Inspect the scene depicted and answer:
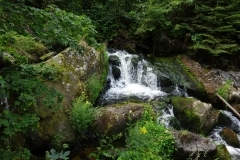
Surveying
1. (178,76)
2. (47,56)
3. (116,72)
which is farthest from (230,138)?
(47,56)

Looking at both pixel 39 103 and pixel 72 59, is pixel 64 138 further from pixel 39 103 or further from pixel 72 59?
pixel 72 59

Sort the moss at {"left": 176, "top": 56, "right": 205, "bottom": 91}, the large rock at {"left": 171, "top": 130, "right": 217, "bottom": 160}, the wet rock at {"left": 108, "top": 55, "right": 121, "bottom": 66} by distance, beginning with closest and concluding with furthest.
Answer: the large rock at {"left": 171, "top": 130, "right": 217, "bottom": 160}
the moss at {"left": 176, "top": 56, "right": 205, "bottom": 91}
the wet rock at {"left": 108, "top": 55, "right": 121, "bottom": 66}

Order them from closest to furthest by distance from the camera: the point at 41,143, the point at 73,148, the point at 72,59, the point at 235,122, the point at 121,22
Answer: the point at 41,143 < the point at 73,148 < the point at 72,59 < the point at 235,122 < the point at 121,22

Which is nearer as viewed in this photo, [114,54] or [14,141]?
[14,141]

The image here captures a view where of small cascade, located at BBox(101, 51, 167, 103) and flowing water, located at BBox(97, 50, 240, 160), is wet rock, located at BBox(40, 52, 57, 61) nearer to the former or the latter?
flowing water, located at BBox(97, 50, 240, 160)

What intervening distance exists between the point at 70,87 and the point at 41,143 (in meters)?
1.62

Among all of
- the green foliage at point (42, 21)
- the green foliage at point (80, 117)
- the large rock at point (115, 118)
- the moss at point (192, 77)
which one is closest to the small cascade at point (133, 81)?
the moss at point (192, 77)

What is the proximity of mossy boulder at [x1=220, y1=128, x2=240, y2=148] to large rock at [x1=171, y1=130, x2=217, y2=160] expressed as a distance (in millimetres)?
1839

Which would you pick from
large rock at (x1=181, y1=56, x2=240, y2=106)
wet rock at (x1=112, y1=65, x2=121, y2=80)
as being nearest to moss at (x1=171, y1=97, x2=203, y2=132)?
large rock at (x1=181, y1=56, x2=240, y2=106)

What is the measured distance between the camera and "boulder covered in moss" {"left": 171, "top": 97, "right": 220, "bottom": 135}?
6.82m

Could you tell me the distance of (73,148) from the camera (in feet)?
16.3

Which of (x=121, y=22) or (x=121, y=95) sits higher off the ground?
(x=121, y=22)

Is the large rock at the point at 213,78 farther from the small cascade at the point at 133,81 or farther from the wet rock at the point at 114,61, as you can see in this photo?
the wet rock at the point at 114,61

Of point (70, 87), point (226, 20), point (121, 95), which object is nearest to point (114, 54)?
point (121, 95)
